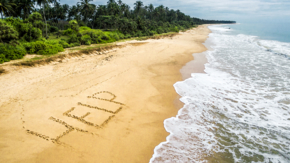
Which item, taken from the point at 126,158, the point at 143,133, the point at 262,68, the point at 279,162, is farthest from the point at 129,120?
the point at 262,68

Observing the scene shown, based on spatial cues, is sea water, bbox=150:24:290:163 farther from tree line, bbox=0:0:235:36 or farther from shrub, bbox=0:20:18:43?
tree line, bbox=0:0:235:36

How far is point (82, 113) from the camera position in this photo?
868cm

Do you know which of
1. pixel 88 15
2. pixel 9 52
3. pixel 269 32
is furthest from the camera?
pixel 269 32

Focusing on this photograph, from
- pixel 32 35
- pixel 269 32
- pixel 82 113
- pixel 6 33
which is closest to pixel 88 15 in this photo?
pixel 32 35

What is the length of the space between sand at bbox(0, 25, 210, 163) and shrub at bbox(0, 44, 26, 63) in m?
2.35

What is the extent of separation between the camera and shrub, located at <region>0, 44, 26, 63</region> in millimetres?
14648

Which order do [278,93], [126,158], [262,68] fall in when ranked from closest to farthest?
[126,158] → [278,93] → [262,68]

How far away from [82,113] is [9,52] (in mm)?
13033

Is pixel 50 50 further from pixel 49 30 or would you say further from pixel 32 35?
pixel 49 30

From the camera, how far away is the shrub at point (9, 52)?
14.6m

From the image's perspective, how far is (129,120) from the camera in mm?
8367

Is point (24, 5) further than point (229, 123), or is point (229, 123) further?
point (24, 5)

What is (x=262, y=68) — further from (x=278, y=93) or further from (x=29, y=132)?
(x=29, y=132)

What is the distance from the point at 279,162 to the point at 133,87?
31.0ft
